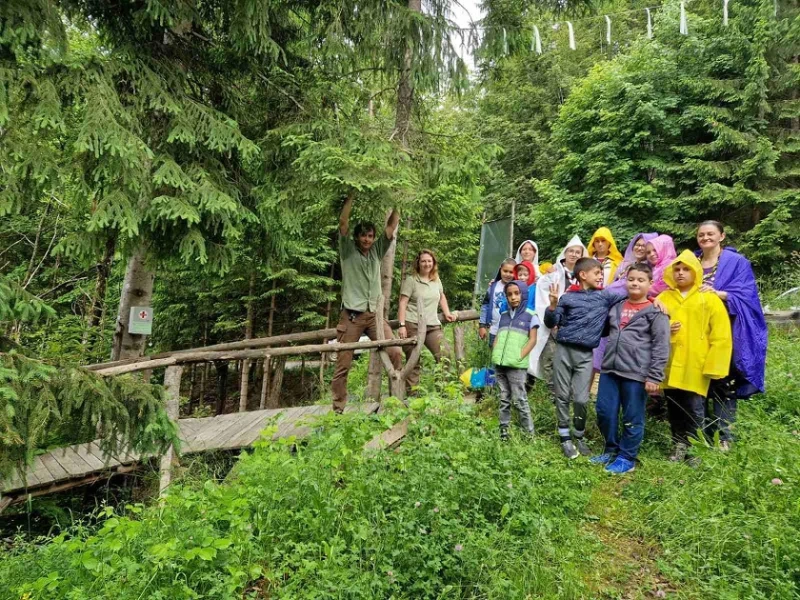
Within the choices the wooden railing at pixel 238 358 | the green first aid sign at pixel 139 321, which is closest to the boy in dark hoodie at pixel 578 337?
the wooden railing at pixel 238 358

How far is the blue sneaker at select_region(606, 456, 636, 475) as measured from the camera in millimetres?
4219

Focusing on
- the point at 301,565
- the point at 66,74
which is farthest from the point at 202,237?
the point at 301,565

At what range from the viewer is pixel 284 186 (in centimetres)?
608

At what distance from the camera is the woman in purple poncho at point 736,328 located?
4.16 meters

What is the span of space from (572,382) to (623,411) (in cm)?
51

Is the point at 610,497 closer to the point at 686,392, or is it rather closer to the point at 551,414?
the point at 686,392

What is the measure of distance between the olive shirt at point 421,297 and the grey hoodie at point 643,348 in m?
2.24

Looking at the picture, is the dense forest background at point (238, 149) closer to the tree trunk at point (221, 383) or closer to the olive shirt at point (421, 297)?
the olive shirt at point (421, 297)

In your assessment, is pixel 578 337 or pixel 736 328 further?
pixel 578 337

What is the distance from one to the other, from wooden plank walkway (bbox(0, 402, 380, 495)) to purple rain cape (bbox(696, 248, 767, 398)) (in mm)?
3328

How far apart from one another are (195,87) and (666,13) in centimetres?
1372

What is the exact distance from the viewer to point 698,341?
4.16 metres

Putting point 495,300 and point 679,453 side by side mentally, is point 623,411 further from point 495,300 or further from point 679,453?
point 495,300

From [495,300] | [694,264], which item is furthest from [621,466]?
[495,300]
